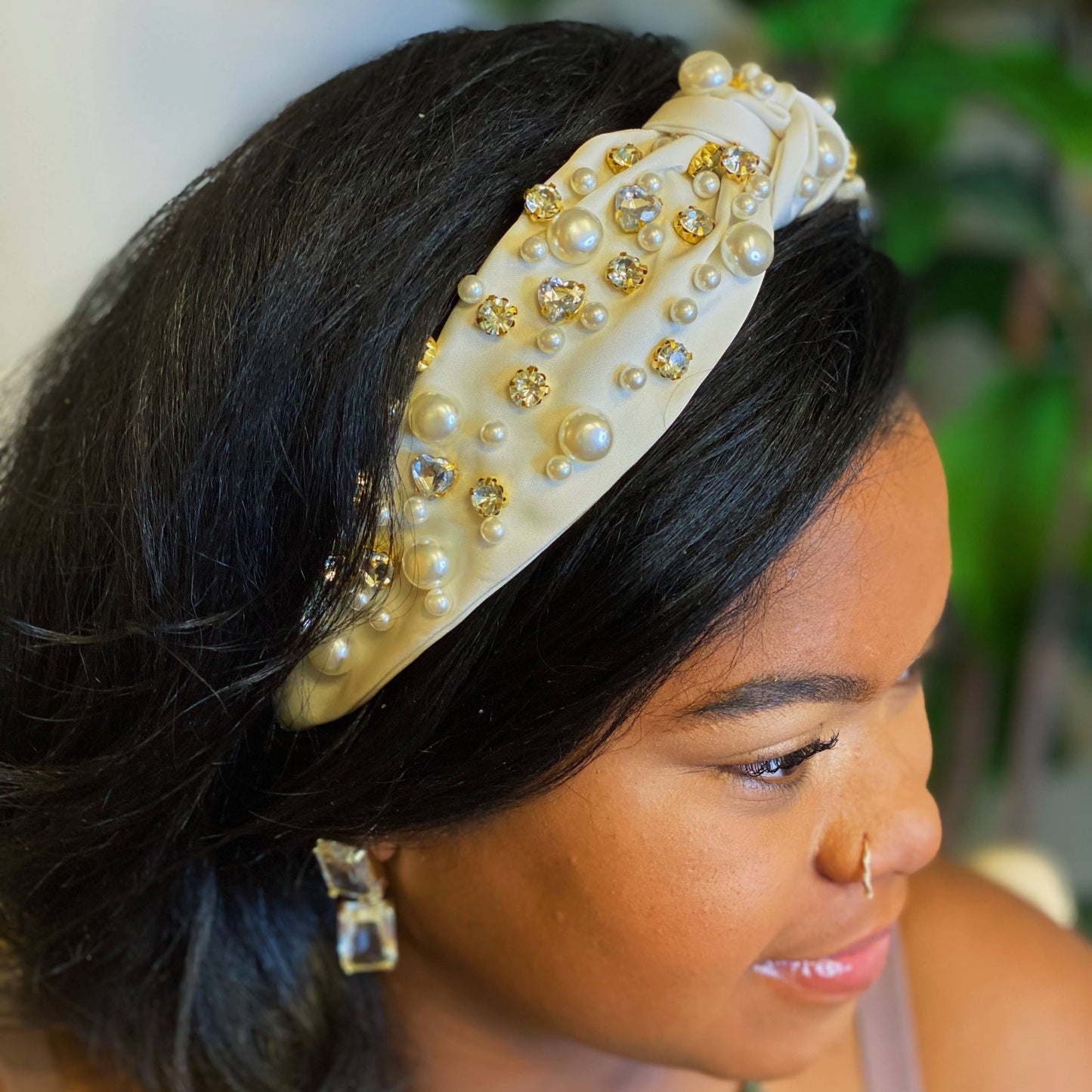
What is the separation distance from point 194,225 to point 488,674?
35 cm

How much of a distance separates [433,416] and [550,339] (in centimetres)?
7

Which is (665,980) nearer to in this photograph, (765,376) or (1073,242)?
(765,376)

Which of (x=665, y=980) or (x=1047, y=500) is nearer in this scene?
(x=665, y=980)

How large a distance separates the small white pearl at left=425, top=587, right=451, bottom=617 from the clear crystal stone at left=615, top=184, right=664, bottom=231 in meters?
0.22

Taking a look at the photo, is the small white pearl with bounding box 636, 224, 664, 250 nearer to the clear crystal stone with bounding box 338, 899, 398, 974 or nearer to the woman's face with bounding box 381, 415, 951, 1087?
the woman's face with bounding box 381, 415, 951, 1087

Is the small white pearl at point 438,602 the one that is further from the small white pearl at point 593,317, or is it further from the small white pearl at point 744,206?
the small white pearl at point 744,206

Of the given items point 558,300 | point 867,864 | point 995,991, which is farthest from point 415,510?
point 995,991

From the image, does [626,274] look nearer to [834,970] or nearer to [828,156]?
[828,156]

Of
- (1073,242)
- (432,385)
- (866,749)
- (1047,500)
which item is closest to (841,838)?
(866,749)

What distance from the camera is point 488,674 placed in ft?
1.97

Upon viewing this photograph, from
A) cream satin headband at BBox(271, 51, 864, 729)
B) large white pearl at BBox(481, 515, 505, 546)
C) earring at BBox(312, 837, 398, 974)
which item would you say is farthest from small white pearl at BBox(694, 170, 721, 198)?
earring at BBox(312, 837, 398, 974)

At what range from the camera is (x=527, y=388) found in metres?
0.56

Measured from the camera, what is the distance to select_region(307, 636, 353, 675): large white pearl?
60cm

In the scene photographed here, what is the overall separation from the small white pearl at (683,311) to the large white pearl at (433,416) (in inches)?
4.9
